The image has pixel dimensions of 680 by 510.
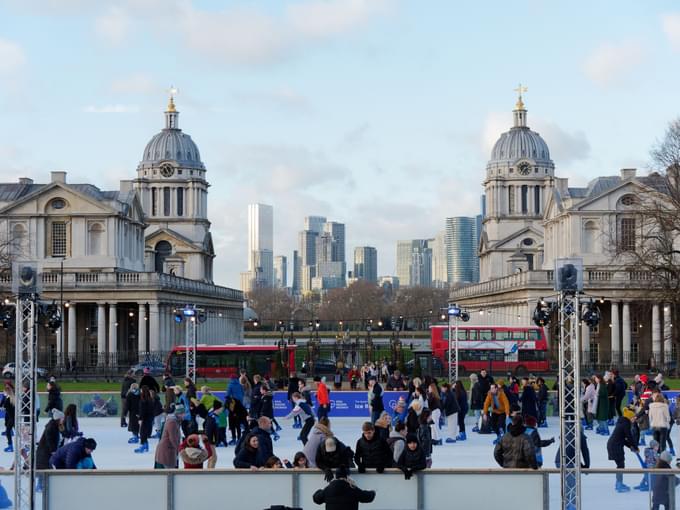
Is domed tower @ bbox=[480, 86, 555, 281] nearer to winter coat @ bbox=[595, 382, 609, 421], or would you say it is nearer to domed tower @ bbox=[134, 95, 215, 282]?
domed tower @ bbox=[134, 95, 215, 282]

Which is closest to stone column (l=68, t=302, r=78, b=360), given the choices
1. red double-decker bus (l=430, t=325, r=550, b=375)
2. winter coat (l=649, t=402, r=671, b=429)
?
red double-decker bus (l=430, t=325, r=550, b=375)

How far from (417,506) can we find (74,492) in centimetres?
515

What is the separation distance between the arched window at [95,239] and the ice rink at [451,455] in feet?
172

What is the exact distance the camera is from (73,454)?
22.6 metres

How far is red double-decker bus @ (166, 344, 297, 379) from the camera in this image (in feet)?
265

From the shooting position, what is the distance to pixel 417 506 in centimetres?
2052

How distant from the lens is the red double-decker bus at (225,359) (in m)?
80.8

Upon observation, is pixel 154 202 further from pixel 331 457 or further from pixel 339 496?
pixel 339 496

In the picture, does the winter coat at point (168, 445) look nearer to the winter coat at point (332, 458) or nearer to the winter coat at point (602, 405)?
the winter coat at point (332, 458)

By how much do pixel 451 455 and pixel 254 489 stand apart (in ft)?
46.4

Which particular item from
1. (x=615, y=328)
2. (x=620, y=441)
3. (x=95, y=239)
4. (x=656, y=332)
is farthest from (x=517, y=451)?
(x=95, y=239)

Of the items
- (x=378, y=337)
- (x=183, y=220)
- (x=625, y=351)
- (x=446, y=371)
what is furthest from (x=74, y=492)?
(x=378, y=337)

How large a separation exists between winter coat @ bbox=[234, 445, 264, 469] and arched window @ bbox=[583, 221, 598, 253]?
251ft

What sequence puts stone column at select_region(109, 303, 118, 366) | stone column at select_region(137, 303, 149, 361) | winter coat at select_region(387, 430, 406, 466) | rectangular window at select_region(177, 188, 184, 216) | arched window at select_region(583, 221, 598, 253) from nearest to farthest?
winter coat at select_region(387, 430, 406, 466) < stone column at select_region(109, 303, 118, 366) < stone column at select_region(137, 303, 149, 361) < arched window at select_region(583, 221, 598, 253) < rectangular window at select_region(177, 188, 184, 216)
